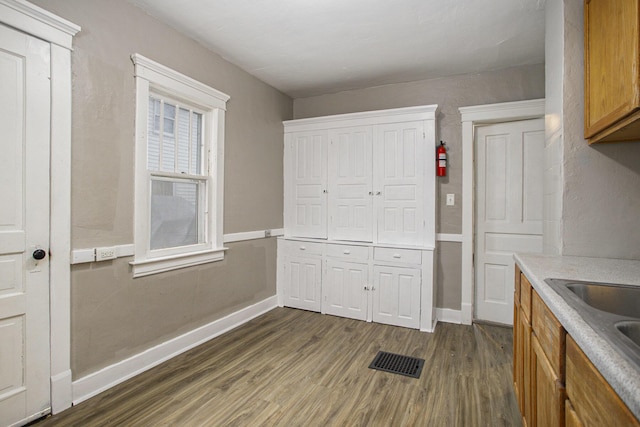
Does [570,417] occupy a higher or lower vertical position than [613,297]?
lower

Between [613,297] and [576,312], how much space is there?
0.49m

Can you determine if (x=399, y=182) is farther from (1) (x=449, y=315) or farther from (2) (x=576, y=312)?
(2) (x=576, y=312)

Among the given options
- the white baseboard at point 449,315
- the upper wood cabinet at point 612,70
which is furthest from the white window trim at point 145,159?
the upper wood cabinet at point 612,70

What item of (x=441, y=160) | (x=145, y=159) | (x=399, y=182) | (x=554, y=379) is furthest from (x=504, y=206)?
(x=145, y=159)

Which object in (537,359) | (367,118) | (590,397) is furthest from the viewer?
(367,118)

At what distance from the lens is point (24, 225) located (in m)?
1.85

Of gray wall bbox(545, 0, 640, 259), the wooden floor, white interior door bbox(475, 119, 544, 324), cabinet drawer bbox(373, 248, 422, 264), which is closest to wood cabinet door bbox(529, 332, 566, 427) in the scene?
the wooden floor

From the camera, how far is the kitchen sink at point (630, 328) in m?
0.93

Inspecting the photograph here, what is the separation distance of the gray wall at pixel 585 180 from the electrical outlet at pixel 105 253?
2.85m

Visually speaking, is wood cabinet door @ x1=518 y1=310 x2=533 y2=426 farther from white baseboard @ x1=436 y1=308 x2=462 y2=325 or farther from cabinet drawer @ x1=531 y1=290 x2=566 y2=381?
white baseboard @ x1=436 y1=308 x2=462 y2=325

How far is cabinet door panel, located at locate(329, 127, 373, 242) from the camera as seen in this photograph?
3.72 meters

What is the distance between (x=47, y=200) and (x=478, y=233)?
12.1ft

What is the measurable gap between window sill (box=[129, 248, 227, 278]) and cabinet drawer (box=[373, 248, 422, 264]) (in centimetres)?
159

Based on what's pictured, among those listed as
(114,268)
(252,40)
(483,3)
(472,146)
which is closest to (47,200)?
(114,268)
